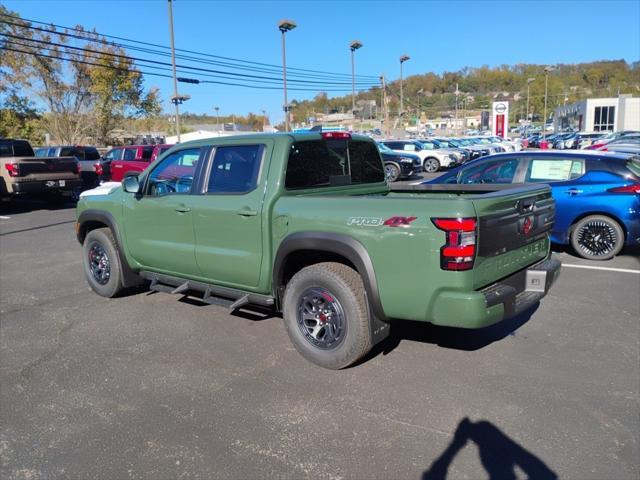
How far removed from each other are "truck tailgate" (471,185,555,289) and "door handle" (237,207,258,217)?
6.03 feet

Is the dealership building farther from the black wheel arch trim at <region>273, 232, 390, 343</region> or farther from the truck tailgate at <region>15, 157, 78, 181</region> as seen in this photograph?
the black wheel arch trim at <region>273, 232, 390, 343</region>

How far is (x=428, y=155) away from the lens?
27047 mm

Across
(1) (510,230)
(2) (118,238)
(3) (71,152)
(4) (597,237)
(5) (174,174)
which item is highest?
(3) (71,152)

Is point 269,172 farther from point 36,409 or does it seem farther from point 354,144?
point 36,409

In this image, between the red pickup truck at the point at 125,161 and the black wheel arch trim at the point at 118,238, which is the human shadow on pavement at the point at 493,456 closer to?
the black wheel arch trim at the point at 118,238

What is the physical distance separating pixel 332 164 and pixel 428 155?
2295 centimetres

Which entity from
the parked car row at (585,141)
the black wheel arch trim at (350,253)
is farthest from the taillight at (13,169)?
the parked car row at (585,141)

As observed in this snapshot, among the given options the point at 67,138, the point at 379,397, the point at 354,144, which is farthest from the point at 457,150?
the point at 67,138

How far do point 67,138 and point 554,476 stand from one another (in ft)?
156

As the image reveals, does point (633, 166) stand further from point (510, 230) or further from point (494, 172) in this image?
point (510, 230)

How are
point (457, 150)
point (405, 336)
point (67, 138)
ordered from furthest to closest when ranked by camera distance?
point (67, 138)
point (457, 150)
point (405, 336)

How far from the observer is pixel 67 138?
144 feet

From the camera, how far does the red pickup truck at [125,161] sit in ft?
58.0

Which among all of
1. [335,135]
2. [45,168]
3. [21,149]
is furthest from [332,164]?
[21,149]
